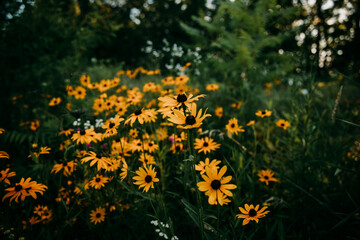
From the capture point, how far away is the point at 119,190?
1.42 meters

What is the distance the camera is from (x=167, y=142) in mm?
1763

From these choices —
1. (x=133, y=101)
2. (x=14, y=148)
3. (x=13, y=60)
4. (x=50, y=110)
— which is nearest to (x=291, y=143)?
(x=133, y=101)

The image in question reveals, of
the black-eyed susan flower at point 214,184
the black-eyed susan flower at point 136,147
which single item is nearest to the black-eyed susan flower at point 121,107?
the black-eyed susan flower at point 136,147

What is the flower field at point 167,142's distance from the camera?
1020 mm

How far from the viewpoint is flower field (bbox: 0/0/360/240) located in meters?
1.02

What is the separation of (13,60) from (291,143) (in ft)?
13.0

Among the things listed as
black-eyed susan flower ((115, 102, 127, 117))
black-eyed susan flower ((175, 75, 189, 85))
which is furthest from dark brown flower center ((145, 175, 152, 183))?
black-eyed susan flower ((175, 75, 189, 85))

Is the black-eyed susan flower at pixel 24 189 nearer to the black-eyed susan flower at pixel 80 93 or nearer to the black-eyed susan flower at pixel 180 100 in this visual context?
the black-eyed susan flower at pixel 180 100

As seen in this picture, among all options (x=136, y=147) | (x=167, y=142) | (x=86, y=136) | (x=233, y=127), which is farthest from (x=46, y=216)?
(x=233, y=127)

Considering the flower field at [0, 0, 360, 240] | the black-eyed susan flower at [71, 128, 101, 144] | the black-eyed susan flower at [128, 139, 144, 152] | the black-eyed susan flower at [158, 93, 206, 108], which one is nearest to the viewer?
the black-eyed susan flower at [158, 93, 206, 108]

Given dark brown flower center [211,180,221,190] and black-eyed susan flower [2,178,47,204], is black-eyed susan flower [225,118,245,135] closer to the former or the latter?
dark brown flower center [211,180,221,190]

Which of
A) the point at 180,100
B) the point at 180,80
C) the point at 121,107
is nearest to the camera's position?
the point at 180,100

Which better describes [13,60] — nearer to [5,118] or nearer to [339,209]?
[5,118]

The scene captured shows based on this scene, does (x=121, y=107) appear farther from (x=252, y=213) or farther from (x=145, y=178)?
(x=252, y=213)
